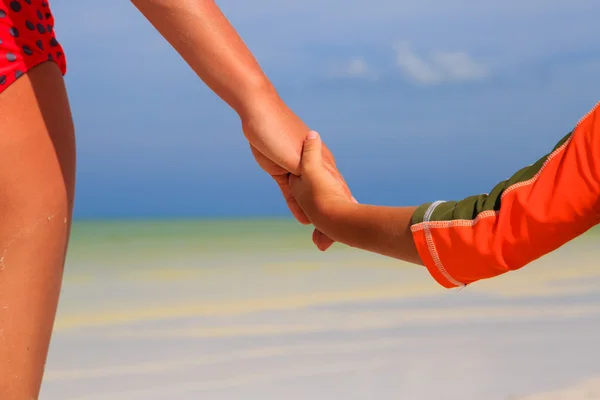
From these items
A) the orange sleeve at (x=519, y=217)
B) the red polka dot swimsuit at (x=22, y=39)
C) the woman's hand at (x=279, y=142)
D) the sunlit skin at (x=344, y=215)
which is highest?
the woman's hand at (x=279, y=142)

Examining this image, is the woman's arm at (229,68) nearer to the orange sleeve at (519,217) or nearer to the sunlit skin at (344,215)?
the sunlit skin at (344,215)

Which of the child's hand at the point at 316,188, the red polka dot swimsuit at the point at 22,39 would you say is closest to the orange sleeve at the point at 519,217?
the child's hand at the point at 316,188

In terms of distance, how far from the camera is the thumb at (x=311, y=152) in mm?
1387

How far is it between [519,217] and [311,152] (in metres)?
0.56

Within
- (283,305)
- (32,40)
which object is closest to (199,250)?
(283,305)

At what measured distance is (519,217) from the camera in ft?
2.95

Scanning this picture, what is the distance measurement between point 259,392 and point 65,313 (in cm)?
205

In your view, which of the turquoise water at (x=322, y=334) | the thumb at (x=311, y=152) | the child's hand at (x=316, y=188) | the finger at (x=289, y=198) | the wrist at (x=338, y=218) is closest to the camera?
the wrist at (x=338, y=218)

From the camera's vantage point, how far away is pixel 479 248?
3.04 feet

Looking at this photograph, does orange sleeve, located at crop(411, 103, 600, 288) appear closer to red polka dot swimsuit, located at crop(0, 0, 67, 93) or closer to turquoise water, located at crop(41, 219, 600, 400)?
red polka dot swimsuit, located at crop(0, 0, 67, 93)

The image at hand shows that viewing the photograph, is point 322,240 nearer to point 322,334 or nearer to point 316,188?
point 316,188

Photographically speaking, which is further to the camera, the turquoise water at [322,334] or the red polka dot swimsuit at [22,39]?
the turquoise water at [322,334]

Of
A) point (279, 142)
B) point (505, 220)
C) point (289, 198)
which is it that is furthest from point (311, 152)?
Result: point (505, 220)

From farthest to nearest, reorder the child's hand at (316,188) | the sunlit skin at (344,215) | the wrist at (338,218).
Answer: the child's hand at (316,188)
the wrist at (338,218)
the sunlit skin at (344,215)
